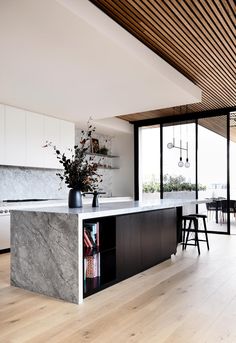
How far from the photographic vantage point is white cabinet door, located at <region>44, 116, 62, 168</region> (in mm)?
5977

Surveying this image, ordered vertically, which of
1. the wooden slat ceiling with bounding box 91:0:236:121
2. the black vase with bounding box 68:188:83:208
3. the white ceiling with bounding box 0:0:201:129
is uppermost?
the wooden slat ceiling with bounding box 91:0:236:121

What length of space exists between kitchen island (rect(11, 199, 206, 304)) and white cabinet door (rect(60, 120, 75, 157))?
10.1 feet

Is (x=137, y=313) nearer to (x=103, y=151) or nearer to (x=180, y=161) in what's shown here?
(x=180, y=161)

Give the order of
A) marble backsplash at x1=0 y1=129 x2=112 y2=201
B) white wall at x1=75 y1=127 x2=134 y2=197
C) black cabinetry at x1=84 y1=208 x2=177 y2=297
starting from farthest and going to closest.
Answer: white wall at x1=75 y1=127 x2=134 y2=197 < marble backsplash at x1=0 y1=129 x2=112 y2=201 < black cabinetry at x1=84 y1=208 x2=177 y2=297

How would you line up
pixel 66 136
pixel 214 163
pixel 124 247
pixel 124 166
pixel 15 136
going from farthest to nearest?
pixel 124 166 < pixel 214 163 < pixel 66 136 < pixel 15 136 < pixel 124 247

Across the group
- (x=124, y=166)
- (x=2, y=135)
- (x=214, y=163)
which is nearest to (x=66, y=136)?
(x=2, y=135)

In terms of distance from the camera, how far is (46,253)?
2.98m

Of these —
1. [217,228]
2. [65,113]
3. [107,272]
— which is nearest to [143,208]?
[107,272]

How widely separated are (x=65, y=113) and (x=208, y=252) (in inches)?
142

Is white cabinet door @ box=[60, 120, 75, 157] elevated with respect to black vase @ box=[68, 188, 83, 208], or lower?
elevated

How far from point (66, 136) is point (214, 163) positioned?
354 centimetres

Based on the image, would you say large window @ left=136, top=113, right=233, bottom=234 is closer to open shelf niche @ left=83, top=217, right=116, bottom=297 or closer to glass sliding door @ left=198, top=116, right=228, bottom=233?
glass sliding door @ left=198, top=116, right=228, bottom=233

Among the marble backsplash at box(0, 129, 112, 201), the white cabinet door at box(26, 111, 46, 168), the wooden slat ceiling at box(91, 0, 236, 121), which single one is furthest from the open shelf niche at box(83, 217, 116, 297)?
the marble backsplash at box(0, 129, 112, 201)

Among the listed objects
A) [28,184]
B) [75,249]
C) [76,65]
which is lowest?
[75,249]
